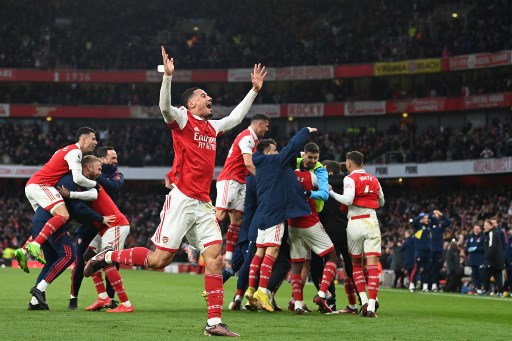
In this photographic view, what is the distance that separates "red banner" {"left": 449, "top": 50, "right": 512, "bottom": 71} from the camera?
157ft

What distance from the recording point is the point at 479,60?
163 feet

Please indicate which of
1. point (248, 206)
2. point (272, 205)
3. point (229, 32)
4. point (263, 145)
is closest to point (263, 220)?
point (272, 205)

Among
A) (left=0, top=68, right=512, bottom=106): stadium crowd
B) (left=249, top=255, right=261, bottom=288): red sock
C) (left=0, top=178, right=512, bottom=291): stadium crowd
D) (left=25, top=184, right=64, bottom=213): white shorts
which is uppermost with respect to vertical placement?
(left=0, top=68, right=512, bottom=106): stadium crowd

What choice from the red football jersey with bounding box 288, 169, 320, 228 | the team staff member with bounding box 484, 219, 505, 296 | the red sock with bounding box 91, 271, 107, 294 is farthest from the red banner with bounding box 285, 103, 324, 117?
the red sock with bounding box 91, 271, 107, 294

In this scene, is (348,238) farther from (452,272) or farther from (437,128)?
(437,128)

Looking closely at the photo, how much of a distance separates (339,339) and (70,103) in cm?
5239

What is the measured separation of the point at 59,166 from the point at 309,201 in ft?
11.9

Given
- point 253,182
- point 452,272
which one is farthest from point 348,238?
point 452,272

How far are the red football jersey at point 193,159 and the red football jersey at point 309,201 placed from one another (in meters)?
3.49

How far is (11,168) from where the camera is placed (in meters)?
55.2

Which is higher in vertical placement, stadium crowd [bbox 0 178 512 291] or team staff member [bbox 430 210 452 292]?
stadium crowd [bbox 0 178 512 291]

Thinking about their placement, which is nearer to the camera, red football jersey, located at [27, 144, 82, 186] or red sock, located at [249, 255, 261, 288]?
red football jersey, located at [27, 144, 82, 186]

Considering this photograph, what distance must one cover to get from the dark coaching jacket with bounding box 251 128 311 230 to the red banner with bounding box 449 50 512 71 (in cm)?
3688

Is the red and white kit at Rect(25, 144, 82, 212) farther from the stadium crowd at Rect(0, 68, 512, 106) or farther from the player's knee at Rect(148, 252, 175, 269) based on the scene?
the stadium crowd at Rect(0, 68, 512, 106)
